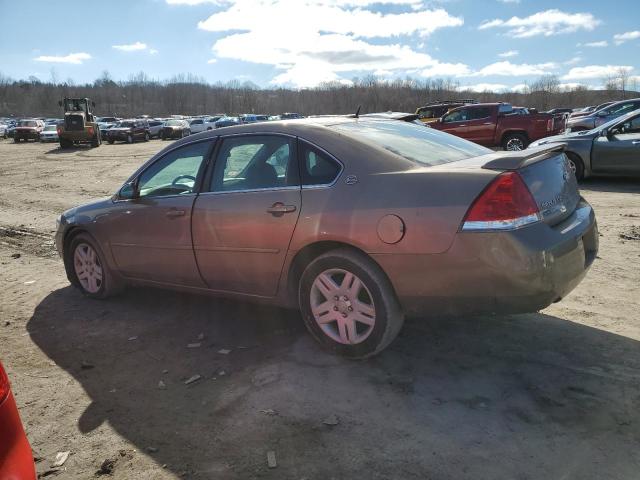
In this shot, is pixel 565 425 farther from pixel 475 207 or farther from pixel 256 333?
pixel 256 333

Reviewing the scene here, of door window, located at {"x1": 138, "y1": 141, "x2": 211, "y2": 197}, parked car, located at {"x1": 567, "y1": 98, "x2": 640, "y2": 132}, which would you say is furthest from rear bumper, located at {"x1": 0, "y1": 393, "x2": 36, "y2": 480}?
parked car, located at {"x1": 567, "y1": 98, "x2": 640, "y2": 132}

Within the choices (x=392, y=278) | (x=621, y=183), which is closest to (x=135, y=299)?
(x=392, y=278)

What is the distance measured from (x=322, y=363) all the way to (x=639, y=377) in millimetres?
1931

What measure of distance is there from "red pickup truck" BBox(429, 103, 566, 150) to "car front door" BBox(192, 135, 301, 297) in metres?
14.4

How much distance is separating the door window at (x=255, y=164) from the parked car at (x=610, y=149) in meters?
7.74

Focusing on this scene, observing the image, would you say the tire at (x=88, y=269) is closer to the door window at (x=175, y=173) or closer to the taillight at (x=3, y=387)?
the door window at (x=175, y=173)

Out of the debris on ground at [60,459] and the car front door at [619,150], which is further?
the car front door at [619,150]

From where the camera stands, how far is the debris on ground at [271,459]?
8.39 feet

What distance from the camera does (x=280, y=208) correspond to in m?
3.63

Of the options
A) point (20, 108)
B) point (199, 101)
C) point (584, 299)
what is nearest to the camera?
point (584, 299)

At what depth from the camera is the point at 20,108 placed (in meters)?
134

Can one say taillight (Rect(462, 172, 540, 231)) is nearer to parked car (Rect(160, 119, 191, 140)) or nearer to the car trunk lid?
the car trunk lid

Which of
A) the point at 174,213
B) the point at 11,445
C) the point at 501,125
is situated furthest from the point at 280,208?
the point at 501,125

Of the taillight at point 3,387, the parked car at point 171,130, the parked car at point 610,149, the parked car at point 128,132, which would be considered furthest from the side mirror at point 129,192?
the parked car at point 171,130
